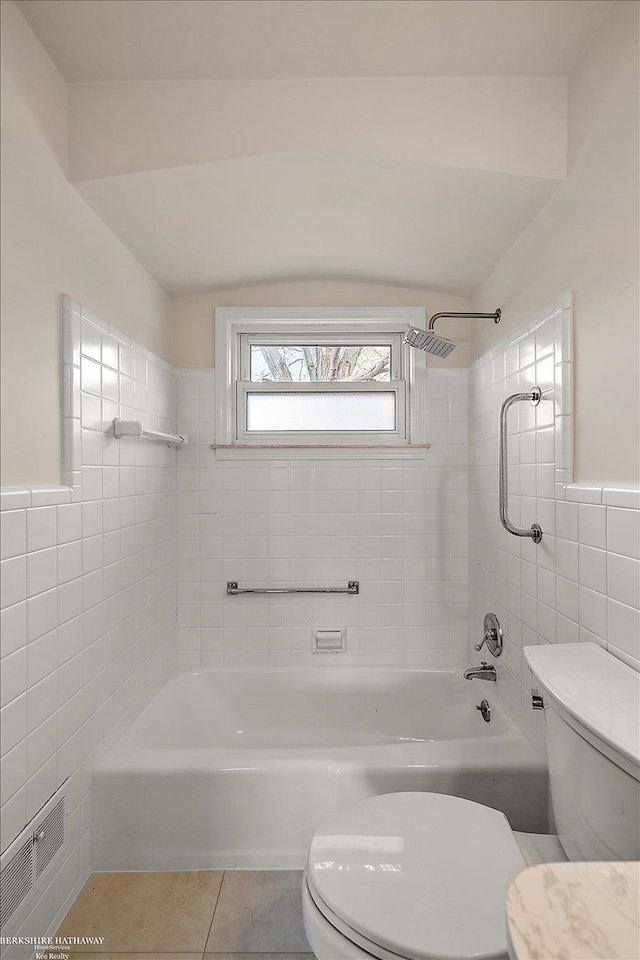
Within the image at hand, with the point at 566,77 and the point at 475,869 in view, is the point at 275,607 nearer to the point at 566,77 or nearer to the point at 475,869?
the point at 475,869

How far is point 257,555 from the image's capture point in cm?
257

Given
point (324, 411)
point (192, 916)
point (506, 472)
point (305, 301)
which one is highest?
point (305, 301)

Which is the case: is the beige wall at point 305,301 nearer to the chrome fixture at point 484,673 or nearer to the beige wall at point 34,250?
the beige wall at point 34,250

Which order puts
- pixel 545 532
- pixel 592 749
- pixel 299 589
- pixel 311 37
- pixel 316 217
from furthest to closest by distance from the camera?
pixel 299 589 → pixel 316 217 → pixel 545 532 → pixel 311 37 → pixel 592 749

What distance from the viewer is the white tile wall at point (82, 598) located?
1.27 metres

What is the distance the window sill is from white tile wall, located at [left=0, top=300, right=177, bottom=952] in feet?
1.19

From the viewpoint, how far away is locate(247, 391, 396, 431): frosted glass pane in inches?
104

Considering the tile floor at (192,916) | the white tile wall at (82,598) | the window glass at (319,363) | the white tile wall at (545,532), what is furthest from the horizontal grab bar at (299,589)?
the tile floor at (192,916)

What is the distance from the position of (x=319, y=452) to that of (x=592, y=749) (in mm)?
1719

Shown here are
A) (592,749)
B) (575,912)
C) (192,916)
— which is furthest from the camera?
(192,916)

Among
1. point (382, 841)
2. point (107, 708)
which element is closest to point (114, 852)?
point (107, 708)

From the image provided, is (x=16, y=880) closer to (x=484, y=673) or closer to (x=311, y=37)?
(x=484, y=673)

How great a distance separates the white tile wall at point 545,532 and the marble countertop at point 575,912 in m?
0.58

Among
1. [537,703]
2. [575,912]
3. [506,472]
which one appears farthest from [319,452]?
[575,912]
